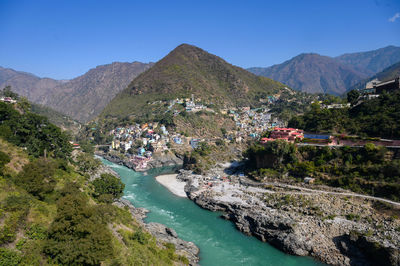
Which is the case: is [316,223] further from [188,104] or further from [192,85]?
[192,85]

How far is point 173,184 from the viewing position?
40438 millimetres

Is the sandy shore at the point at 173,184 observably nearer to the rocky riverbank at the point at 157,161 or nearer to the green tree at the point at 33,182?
the rocky riverbank at the point at 157,161

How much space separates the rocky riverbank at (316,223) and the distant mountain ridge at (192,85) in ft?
215

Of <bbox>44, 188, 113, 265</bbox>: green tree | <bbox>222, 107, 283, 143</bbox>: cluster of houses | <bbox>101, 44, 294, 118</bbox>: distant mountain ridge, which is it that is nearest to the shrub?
<bbox>44, 188, 113, 265</bbox>: green tree

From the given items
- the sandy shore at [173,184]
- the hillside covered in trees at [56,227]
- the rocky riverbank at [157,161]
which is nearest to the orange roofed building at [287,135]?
the sandy shore at [173,184]

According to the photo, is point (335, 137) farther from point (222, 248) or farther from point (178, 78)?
point (178, 78)

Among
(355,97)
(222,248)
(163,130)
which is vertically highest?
(355,97)

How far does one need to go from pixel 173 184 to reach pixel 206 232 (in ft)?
53.3

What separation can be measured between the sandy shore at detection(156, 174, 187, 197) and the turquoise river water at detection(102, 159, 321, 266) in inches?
37.7

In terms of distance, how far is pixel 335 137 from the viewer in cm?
3397

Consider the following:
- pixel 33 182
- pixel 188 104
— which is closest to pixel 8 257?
pixel 33 182

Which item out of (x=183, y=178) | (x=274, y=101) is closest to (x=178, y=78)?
(x=274, y=101)

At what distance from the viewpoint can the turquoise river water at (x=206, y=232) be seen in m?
20.8

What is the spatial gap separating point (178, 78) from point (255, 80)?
158 feet
